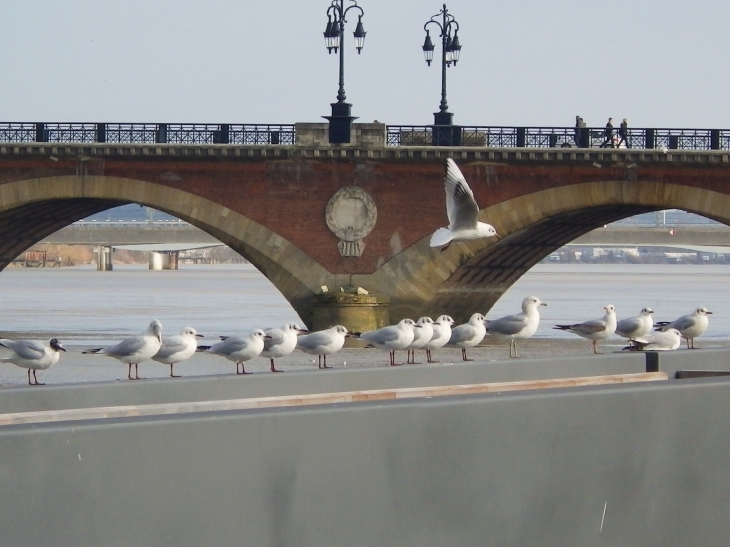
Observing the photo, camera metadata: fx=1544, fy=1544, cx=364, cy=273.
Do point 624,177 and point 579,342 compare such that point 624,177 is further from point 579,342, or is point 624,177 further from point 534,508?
point 534,508

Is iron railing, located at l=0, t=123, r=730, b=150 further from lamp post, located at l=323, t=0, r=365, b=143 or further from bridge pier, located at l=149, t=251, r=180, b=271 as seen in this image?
bridge pier, located at l=149, t=251, r=180, b=271

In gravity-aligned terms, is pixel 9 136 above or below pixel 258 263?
above

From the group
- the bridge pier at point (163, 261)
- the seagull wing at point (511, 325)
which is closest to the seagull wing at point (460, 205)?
the seagull wing at point (511, 325)

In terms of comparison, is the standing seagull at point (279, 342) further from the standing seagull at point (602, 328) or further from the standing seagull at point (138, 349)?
the standing seagull at point (602, 328)

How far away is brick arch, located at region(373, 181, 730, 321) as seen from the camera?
38.4m

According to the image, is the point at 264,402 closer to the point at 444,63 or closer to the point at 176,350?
the point at 176,350

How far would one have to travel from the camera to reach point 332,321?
3884 cm

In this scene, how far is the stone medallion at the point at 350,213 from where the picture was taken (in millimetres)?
39656

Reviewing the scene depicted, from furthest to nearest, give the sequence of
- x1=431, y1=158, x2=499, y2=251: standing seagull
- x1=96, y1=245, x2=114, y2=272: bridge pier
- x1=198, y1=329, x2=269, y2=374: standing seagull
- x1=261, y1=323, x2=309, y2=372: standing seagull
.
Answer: x1=96, y1=245, x2=114, y2=272: bridge pier → x1=431, y1=158, x2=499, y2=251: standing seagull → x1=261, y1=323, x2=309, y2=372: standing seagull → x1=198, y1=329, x2=269, y2=374: standing seagull

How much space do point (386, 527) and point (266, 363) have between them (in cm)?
2473

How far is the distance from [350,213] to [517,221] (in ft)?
14.2

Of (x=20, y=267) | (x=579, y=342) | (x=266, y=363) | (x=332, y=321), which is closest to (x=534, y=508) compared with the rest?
(x=266, y=363)

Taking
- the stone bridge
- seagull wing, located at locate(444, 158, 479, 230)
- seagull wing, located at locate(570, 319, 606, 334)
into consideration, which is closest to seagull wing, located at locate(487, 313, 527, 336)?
seagull wing, located at locate(570, 319, 606, 334)

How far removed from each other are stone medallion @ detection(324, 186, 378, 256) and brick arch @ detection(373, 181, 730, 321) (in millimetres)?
1218
